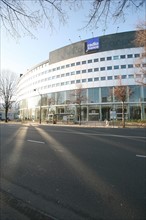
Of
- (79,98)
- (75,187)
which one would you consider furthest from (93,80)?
(75,187)

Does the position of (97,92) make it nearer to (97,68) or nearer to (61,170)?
(97,68)

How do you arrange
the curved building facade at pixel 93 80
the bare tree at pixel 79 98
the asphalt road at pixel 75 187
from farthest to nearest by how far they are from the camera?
1. the curved building facade at pixel 93 80
2. the bare tree at pixel 79 98
3. the asphalt road at pixel 75 187

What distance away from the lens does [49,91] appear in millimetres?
66188

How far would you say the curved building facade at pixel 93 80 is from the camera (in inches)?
2021

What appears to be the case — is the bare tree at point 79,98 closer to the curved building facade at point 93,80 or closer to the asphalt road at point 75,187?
the curved building facade at point 93,80

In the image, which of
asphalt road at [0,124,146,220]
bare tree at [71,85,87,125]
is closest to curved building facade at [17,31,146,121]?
bare tree at [71,85,87,125]

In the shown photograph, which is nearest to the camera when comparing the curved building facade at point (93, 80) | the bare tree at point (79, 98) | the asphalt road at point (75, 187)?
the asphalt road at point (75, 187)

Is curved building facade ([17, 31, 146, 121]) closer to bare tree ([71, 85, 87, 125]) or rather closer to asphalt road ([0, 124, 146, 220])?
bare tree ([71, 85, 87, 125])

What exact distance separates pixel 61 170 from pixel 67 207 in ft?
8.27

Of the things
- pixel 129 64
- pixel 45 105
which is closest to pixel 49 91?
pixel 45 105

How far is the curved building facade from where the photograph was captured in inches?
2021

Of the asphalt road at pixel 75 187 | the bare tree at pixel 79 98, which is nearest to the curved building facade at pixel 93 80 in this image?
the bare tree at pixel 79 98

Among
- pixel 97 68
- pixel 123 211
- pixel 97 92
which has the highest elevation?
pixel 97 68

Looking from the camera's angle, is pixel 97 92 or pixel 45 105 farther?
pixel 45 105
